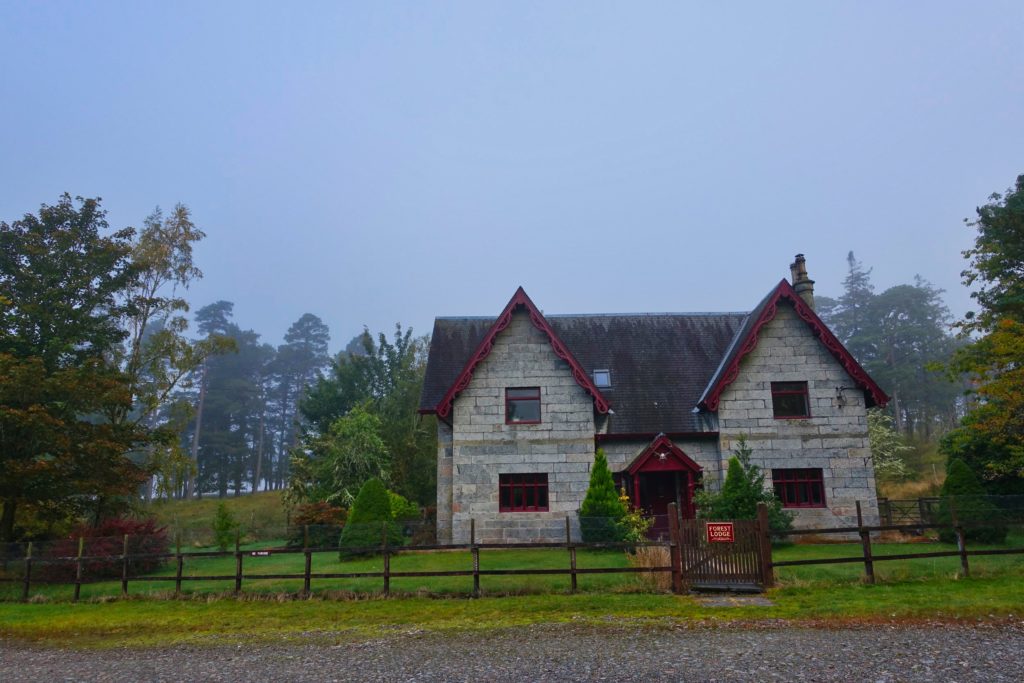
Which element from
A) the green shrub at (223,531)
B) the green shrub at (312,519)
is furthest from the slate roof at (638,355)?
the green shrub at (223,531)

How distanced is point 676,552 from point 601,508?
6.99 m

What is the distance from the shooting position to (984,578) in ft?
45.8

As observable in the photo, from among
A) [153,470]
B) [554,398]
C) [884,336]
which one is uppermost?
[884,336]

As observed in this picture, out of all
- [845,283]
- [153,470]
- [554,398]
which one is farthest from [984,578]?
[845,283]

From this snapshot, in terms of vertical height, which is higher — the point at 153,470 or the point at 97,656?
the point at 153,470

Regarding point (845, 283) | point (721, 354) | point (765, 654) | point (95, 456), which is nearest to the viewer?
point (765, 654)

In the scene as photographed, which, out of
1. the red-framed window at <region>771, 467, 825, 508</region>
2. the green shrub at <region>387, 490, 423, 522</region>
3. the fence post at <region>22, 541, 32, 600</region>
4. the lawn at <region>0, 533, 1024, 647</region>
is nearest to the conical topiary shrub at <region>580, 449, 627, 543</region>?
the lawn at <region>0, 533, 1024, 647</region>

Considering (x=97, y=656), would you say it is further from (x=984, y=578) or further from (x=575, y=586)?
(x=984, y=578)

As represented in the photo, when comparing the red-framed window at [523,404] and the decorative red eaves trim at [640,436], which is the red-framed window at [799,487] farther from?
the red-framed window at [523,404]

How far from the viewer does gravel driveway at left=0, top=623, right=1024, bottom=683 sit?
8.41 meters

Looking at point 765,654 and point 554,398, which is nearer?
point 765,654

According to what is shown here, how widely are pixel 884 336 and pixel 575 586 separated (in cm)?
6255

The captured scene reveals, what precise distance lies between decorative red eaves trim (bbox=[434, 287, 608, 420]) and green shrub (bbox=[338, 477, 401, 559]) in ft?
11.5

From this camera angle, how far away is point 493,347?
24.5m
